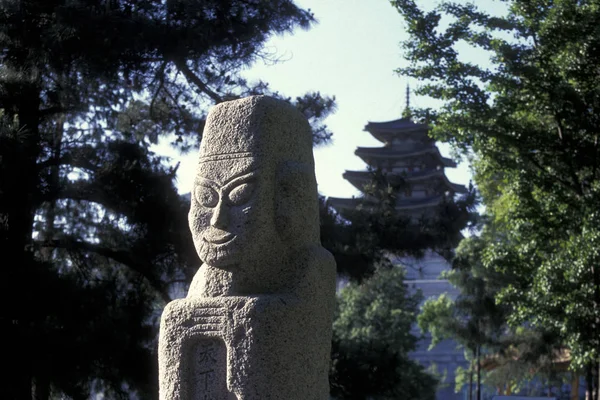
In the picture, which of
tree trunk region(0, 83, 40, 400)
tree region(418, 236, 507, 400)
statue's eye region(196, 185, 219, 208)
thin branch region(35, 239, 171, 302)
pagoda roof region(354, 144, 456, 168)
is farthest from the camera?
pagoda roof region(354, 144, 456, 168)

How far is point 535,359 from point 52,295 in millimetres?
11695

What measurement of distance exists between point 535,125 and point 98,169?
18.0 feet

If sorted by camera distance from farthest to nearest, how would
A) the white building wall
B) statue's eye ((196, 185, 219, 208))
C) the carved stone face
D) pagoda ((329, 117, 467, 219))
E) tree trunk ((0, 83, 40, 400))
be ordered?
pagoda ((329, 117, 467, 219)) → the white building wall → tree trunk ((0, 83, 40, 400)) → statue's eye ((196, 185, 219, 208)) → the carved stone face

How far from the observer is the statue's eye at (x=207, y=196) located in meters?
3.81

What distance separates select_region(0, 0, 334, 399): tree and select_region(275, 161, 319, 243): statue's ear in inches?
172

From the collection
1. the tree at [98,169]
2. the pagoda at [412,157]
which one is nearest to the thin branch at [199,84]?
the tree at [98,169]

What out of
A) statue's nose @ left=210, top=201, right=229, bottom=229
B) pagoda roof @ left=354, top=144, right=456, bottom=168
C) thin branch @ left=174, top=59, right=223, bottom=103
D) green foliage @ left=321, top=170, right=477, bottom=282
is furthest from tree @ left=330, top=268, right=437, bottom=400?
pagoda roof @ left=354, top=144, right=456, bottom=168

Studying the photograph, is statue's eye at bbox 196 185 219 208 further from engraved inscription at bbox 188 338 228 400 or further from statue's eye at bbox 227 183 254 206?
engraved inscription at bbox 188 338 228 400

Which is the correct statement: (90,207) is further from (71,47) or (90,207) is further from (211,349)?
(211,349)

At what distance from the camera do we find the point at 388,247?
30.1 ft

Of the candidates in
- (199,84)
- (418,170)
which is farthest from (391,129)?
(199,84)

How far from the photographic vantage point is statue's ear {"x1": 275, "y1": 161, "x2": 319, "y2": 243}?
12.3 ft

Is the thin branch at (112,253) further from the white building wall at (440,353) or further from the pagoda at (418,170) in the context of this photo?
the pagoda at (418,170)

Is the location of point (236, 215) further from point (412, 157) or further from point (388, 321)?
point (412, 157)
